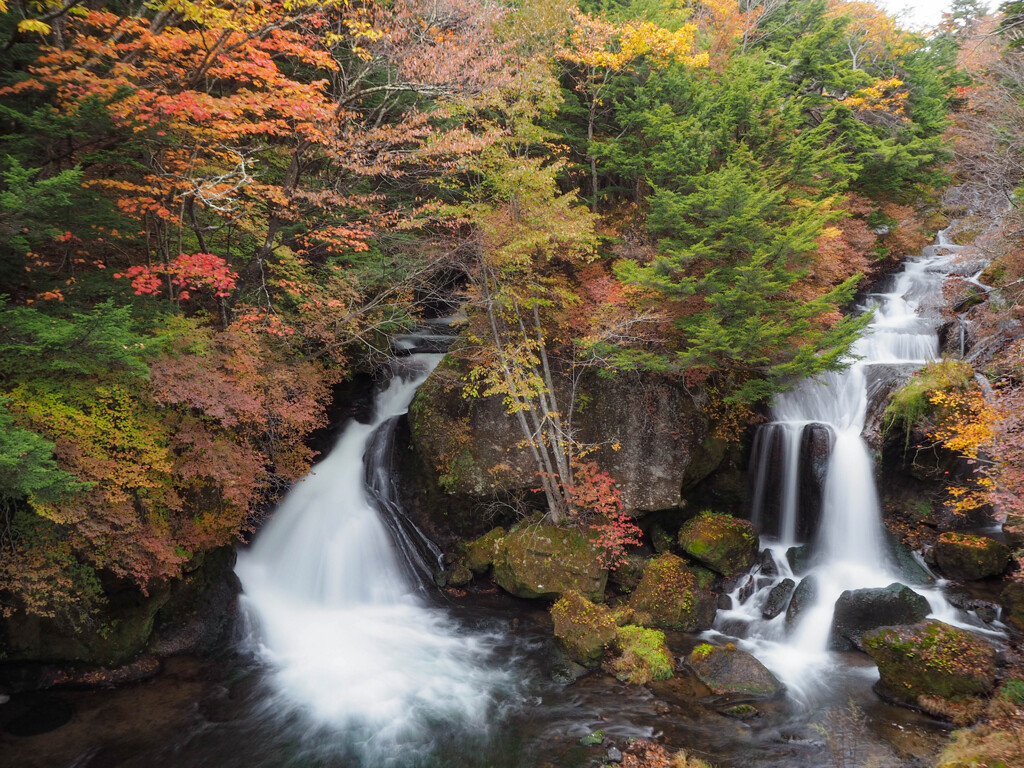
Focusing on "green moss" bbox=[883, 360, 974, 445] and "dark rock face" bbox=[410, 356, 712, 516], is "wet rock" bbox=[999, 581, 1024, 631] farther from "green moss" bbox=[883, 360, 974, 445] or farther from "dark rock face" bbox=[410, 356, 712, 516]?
"dark rock face" bbox=[410, 356, 712, 516]

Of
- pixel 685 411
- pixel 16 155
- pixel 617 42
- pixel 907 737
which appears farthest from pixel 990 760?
pixel 617 42

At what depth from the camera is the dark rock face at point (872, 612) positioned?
8508mm

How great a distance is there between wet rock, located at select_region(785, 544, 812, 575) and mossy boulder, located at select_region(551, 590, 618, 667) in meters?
4.42

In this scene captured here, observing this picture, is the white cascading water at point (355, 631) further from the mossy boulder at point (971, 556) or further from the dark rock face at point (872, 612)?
the mossy boulder at point (971, 556)

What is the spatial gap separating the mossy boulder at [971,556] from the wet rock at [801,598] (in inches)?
96.0

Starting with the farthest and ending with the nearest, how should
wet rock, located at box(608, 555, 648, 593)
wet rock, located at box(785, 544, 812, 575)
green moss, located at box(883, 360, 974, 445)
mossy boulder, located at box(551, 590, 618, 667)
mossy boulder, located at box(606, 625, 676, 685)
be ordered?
wet rock, located at box(785, 544, 812, 575), wet rock, located at box(608, 555, 648, 593), green moss, located at box(883, 360, 974, 445), mossy boulder, located at box(551, 590, 618, 667), mossy boulder, located at box(606, 625, 676, 685)

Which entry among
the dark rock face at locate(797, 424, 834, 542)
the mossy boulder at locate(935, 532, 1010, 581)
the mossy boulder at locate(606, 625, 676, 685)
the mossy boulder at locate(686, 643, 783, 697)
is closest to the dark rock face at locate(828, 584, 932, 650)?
the mossy boulder at locate(935, 532, 1010, 581)

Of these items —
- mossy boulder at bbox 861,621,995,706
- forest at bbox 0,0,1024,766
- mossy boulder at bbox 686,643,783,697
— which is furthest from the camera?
mossy boulder at bbox 686,643,783,697

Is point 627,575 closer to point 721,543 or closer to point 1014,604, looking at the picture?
point 721,543

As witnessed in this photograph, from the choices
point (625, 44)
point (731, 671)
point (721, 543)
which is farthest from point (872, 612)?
point (625, 44)

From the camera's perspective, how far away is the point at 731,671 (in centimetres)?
784

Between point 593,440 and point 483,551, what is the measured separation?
3.50 m

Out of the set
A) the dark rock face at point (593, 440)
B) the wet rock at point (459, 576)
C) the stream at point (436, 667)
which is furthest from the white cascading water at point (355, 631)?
the dark rock face at point (593, 440)

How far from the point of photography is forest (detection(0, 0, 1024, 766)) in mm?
6309
